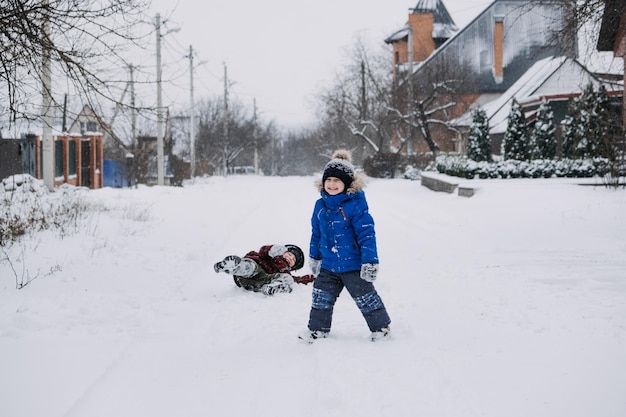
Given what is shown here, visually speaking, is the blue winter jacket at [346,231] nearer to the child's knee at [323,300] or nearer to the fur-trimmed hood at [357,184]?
the fur-trimmed hood at [357,184]

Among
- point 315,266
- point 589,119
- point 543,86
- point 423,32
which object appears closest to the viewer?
point 315,266

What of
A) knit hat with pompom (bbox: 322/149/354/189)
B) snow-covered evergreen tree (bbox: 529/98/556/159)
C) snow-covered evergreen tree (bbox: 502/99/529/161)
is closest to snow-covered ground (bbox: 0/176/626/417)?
knit hat with pompom (bbox: 322/149/354/189)

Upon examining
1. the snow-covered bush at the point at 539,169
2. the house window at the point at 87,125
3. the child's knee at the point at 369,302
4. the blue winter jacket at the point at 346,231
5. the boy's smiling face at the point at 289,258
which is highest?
the house window at the point at 87,125

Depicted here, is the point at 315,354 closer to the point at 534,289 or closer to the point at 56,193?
the point at 534,289

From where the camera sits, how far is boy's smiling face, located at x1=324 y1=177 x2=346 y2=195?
496 centimetres

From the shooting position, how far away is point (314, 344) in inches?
191

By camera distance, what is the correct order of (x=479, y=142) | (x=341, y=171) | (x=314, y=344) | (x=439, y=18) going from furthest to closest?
(x=439, y=18) → (x=479, y=142) → (x=341, y=171) → (x=314, y=344)

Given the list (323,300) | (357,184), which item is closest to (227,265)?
(323,300)

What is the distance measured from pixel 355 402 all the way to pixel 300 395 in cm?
38

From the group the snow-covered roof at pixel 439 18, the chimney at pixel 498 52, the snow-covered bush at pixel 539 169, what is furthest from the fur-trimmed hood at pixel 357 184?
the snow-covered roof at pixel 439 18

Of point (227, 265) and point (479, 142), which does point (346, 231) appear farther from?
point (479, 142)

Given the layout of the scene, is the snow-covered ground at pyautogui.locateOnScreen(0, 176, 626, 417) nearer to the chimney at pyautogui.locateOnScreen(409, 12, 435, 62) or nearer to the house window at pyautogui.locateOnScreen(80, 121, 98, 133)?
the house window at pyautogui.locateOnScreen(80, 121, 98, 133)

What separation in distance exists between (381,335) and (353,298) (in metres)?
0.39

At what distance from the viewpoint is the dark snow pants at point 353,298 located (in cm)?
491
